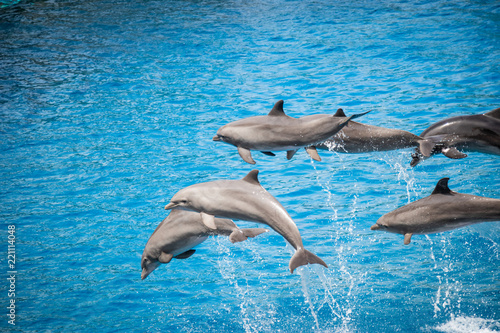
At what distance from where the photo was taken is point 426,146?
6.31m

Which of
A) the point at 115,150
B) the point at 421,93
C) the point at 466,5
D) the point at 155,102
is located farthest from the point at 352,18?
the point at 115,150

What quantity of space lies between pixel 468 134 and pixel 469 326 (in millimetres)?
3103

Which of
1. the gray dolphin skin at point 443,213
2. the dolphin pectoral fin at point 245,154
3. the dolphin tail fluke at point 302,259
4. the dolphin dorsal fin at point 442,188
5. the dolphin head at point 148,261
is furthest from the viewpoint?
the dolphin head at point 148,261

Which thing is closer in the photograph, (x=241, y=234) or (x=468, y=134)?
(x=241, y=234)

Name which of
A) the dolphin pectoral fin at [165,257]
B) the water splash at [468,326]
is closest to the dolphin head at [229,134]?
the dolphin pectoral fin at [165,257]

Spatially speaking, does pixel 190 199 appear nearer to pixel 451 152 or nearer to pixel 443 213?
pixel 443 213

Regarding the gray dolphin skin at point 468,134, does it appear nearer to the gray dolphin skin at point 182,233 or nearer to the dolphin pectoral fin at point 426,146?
the dolphin pectoral fin at point 426,146

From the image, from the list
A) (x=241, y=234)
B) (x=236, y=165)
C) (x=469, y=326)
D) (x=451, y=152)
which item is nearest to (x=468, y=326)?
(x=469, y=326)

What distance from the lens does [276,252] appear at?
9.69 m

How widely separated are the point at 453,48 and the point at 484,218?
42.0 ft

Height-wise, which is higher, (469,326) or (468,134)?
(468,134)

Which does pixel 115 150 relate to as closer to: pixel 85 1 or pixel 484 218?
pixel 484 218

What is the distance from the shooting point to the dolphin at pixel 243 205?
5375 millimetres

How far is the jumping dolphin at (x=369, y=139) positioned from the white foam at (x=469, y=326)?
10.0ft
